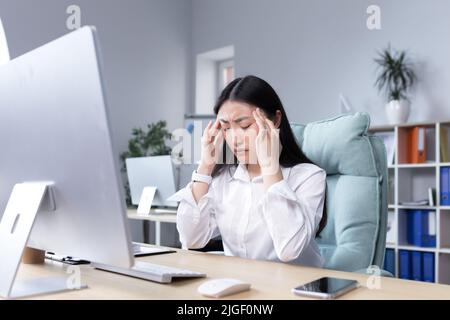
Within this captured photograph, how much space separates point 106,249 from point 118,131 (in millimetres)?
3927

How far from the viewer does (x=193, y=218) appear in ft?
4.71

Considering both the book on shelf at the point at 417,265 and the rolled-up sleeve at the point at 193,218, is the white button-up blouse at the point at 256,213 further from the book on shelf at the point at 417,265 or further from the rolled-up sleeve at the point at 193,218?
the book on shelf at the point at 417,265

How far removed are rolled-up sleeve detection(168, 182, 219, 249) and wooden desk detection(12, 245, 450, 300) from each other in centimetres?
25

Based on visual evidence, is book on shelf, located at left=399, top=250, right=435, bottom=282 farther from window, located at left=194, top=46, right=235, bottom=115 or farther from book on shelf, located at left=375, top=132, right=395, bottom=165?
window, located at left=194, top=46, right=235, bottom=115

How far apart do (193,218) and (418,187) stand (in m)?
2.48

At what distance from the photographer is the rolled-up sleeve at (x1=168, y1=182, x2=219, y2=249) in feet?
4.70

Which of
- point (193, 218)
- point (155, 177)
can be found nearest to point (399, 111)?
point (155, 177)

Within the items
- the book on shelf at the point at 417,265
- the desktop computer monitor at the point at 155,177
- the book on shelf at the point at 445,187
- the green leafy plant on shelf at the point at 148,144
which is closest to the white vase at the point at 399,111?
the book on shelf at the point at 445,187

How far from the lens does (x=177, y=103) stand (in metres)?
5.16

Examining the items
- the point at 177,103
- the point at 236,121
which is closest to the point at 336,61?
the point at 177,103

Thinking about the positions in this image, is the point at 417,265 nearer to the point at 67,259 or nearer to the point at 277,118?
the point at 277,118

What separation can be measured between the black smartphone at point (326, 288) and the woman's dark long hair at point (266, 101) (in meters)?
0.59
